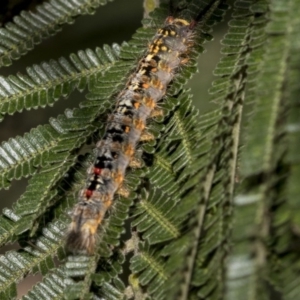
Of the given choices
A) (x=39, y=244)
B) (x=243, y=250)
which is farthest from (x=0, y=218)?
(x=243, y=250)

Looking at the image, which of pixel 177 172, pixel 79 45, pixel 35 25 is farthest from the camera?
pixel 79 45

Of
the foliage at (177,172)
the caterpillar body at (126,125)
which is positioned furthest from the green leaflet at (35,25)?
the caterpillar body at (126,125)

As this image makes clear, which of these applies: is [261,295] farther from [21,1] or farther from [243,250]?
[21,1]

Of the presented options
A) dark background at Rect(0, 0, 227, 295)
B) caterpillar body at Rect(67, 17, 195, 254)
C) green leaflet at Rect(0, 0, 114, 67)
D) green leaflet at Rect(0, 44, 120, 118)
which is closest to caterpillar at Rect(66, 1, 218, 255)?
caterpillar body at Rect(67, 17, 195, 254)

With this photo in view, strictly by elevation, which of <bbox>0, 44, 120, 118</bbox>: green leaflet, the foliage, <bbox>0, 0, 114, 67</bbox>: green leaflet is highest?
<bbox>0, 0, 114, 67</bbox>: green leaflet

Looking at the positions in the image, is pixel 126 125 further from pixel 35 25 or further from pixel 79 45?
pixel 79 45

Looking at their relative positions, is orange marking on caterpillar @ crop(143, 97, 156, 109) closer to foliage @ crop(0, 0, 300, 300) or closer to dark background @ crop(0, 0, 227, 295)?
foliage @ crop(0, 0, 300, 300)

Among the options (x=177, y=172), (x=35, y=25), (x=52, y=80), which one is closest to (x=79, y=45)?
(x=35, y=25)
